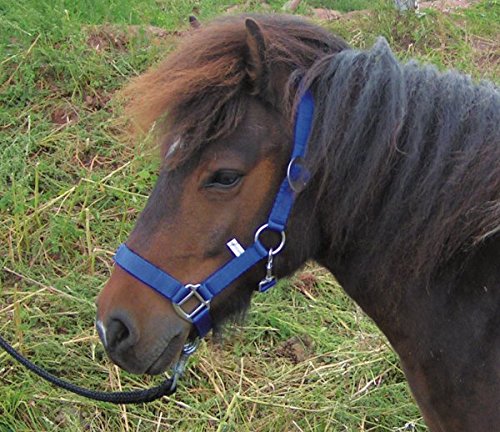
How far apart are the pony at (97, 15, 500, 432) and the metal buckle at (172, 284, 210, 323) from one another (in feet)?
0.05

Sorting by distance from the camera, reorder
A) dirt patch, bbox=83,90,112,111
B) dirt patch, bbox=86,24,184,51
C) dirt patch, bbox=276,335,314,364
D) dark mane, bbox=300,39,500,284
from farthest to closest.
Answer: dirt patch, bbox=86,24,184,51, dirt patch, bbox=83,90,112,111, dirt patch, bbox=276,335,314,364, dark mane, bbox=300,39,500,284

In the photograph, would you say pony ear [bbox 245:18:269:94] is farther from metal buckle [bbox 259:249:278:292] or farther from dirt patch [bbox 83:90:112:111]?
dirt patch [bbox 83:90:112:111]

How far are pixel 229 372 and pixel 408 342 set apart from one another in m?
1.43

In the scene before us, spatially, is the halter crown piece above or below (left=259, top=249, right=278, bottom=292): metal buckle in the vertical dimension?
above

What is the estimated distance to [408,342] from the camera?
1.66 m

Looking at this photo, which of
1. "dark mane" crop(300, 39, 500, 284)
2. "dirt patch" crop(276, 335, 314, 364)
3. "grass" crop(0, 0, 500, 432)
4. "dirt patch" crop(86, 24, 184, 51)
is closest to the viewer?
"dark mane" crop(300, 39, 500, 284)

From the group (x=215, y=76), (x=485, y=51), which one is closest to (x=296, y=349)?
(x=215, y=76)

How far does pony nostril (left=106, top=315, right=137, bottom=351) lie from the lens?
4.94 ft

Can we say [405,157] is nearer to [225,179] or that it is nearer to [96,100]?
[225,179]

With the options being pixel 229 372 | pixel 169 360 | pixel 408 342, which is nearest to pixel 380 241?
pixel 408 342

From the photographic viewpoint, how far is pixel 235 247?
60.3 inches

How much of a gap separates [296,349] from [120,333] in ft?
5.62

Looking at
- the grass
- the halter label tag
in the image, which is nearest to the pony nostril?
the halter label tag

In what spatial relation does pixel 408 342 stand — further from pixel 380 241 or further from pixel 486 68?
pixel 486 68
